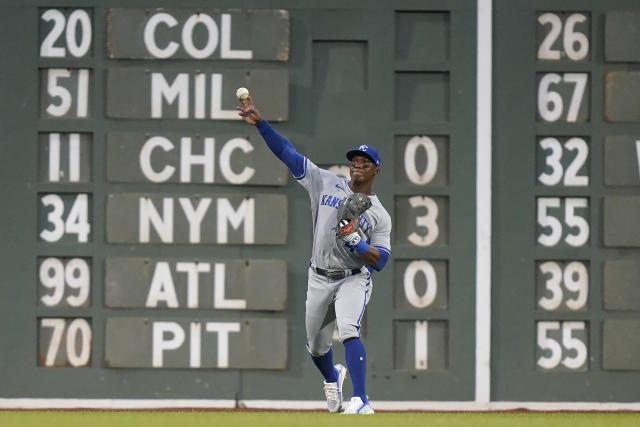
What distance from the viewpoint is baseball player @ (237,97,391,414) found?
289 inches

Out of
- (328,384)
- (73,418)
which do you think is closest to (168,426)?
(73,418)

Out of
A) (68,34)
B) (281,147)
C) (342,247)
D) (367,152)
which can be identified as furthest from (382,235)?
(68,34)

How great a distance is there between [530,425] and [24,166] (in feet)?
13.1

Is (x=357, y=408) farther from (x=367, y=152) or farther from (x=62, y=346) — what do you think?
(x=62, y=346)

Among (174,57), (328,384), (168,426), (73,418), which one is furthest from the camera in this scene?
(174,57)

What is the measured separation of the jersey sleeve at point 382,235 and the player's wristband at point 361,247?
0.80ft

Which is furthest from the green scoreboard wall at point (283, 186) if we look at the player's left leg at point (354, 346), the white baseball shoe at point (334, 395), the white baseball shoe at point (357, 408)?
the white baseball shoe at point (357, 408)

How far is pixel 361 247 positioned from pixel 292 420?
107 cm

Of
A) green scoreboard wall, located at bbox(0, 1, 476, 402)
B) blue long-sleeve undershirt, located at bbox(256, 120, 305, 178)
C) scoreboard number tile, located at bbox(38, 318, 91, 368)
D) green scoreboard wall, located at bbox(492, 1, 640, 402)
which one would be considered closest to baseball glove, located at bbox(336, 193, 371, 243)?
blue long-sleeve undershirt, located at bbox(256, 120, 305, 178)

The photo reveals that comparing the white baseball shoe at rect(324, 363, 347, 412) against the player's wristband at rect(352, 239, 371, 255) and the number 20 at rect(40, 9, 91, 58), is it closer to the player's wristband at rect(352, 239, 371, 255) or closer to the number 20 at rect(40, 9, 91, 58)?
the player's wristband at rect(352, 239, 371, 255)

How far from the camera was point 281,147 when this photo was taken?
24.4 feet

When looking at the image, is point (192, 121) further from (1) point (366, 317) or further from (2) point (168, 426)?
(2) point (168, 426)

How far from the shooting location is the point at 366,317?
875 cm

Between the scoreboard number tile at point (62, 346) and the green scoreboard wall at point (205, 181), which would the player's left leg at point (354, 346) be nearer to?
the green scoreboard wall at point (205, 181)
